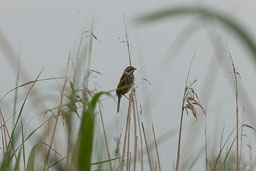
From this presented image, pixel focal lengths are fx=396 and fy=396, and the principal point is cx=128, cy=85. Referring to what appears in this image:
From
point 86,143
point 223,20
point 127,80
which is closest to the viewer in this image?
point 223,20

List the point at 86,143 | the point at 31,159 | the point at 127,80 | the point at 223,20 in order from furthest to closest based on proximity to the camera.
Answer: the point at 127,80 → the point at 31,159 → the point at 86,143 → the point at 223,20

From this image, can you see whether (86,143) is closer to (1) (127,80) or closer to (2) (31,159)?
(2) (31,159)

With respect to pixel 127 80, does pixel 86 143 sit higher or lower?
lower

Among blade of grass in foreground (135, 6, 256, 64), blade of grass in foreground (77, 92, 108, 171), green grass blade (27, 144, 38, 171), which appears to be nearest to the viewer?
blade of grass in foreground (135, 6, 256, 64)

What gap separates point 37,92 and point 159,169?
1.16 m

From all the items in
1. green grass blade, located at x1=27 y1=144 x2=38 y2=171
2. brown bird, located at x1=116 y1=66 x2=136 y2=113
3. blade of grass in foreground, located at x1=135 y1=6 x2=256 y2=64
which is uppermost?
brown bird, located at x1=116 y1=66 x2=136 y2=113

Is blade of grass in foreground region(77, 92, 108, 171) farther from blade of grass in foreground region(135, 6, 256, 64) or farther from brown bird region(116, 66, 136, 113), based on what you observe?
brown bird region(116, 66, 136, 113)

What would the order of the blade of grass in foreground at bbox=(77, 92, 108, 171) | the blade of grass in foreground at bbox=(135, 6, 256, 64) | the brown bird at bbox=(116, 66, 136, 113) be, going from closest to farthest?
the blade of grass in foreground at bbox=(135, 6, 256, 64)
the blade of grass in foreground at bbox=(77, 92, 108, 171)
the brown bird at bbox=(116, 66, 136, 113)

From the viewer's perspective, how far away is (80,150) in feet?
2.31

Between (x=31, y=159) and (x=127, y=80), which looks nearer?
(x=31, y=159)

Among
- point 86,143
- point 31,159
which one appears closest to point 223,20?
point 86,143

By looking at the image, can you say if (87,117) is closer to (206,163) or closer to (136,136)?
(136,136)

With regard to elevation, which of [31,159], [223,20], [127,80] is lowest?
[31,159]

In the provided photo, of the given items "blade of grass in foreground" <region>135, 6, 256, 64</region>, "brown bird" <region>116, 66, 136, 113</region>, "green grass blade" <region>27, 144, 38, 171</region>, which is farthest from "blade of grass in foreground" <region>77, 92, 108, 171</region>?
"brown bird" <region>116, 66, 136, 113</region>
